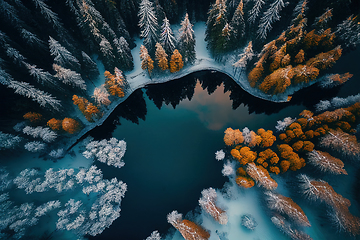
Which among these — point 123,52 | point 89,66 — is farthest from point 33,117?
point 123,52

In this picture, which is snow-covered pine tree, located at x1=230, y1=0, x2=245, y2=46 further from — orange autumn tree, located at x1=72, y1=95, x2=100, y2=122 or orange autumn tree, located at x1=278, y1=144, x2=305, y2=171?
orange autumn tree, located at x1=72, y1=95, x2=100, y2=122

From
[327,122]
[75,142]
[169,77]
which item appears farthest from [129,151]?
[327,122]

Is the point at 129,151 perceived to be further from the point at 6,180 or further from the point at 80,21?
the point at 80,21

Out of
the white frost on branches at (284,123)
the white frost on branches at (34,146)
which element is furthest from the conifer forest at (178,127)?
the white frost on branches at (284,123)

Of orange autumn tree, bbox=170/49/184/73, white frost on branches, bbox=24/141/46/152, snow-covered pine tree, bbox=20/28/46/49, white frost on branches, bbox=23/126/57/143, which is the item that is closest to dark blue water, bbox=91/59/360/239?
orange autumn tree, bbox=170/49/184/73

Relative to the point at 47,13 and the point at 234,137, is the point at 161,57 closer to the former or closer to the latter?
the point at 47,13
